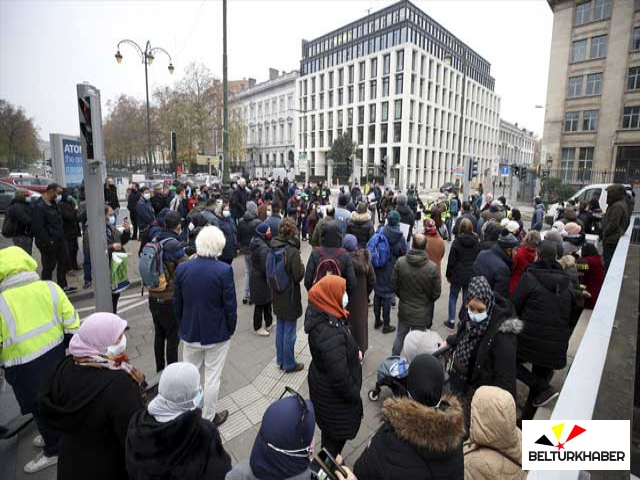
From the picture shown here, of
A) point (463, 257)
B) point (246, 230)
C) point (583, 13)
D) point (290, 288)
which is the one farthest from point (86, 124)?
point (583, 13)

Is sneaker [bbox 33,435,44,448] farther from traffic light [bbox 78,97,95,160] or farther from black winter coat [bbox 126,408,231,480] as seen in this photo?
traffic light [bbox 78,97,95,160]

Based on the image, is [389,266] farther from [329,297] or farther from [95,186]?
[95,186]

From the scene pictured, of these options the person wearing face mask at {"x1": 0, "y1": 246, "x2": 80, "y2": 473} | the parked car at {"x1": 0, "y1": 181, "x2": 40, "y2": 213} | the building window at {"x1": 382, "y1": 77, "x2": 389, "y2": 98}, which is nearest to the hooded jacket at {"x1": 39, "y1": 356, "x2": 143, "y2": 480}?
the person wearing face mask at {"x1": 0, "y1": 246, "x2": 80, "y2": 473}

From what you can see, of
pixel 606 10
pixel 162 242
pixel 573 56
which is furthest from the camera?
pixel 573 56

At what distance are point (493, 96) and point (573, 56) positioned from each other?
52.7 m

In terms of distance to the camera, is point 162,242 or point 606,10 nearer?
point 162,242

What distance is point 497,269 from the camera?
470 cm

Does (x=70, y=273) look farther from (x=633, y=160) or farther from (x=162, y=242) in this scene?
(x=633, y=160)

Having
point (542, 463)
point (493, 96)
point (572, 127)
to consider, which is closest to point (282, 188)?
point (542, 463)

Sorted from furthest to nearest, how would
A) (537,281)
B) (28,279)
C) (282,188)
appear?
(282,188)
(537,281)
(28,279)

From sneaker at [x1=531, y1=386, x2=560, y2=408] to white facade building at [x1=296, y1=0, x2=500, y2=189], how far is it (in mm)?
47269

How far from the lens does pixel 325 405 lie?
105 inches

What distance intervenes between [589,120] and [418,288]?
121 feet

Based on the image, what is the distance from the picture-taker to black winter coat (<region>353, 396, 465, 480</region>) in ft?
5.16
